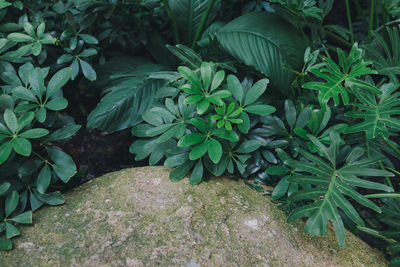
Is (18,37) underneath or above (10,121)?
above

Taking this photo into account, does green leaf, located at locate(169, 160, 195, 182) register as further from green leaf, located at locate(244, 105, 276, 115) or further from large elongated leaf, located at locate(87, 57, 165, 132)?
large elongated leaf, located at locate(87, 57, 165, 132)

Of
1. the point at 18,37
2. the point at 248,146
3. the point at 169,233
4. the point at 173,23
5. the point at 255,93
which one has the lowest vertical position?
the point at 169,233

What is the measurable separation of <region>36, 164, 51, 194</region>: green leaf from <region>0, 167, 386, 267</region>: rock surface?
96mm

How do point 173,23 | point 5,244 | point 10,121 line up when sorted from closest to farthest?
point 5,244 → point 10,121 → point 173,23

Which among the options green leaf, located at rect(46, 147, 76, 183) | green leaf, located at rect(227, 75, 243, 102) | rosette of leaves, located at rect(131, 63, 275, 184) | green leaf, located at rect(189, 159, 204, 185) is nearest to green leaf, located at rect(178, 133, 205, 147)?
rosette of leaves, located at rect(131, 63, 275, 184)

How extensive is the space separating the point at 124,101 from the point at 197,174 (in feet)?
2.22

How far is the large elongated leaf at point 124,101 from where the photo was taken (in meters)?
1.79

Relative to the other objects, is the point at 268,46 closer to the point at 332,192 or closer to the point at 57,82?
the point at 332,192

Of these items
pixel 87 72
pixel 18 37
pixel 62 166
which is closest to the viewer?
pixel 62 166

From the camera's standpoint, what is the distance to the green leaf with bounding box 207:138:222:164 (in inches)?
52.8

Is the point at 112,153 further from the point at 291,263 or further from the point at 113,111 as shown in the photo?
the point at 291,263

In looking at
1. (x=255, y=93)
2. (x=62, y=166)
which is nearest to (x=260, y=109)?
(x=255, y=93)

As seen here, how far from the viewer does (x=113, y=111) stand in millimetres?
1801

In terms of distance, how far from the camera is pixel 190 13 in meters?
2.24
